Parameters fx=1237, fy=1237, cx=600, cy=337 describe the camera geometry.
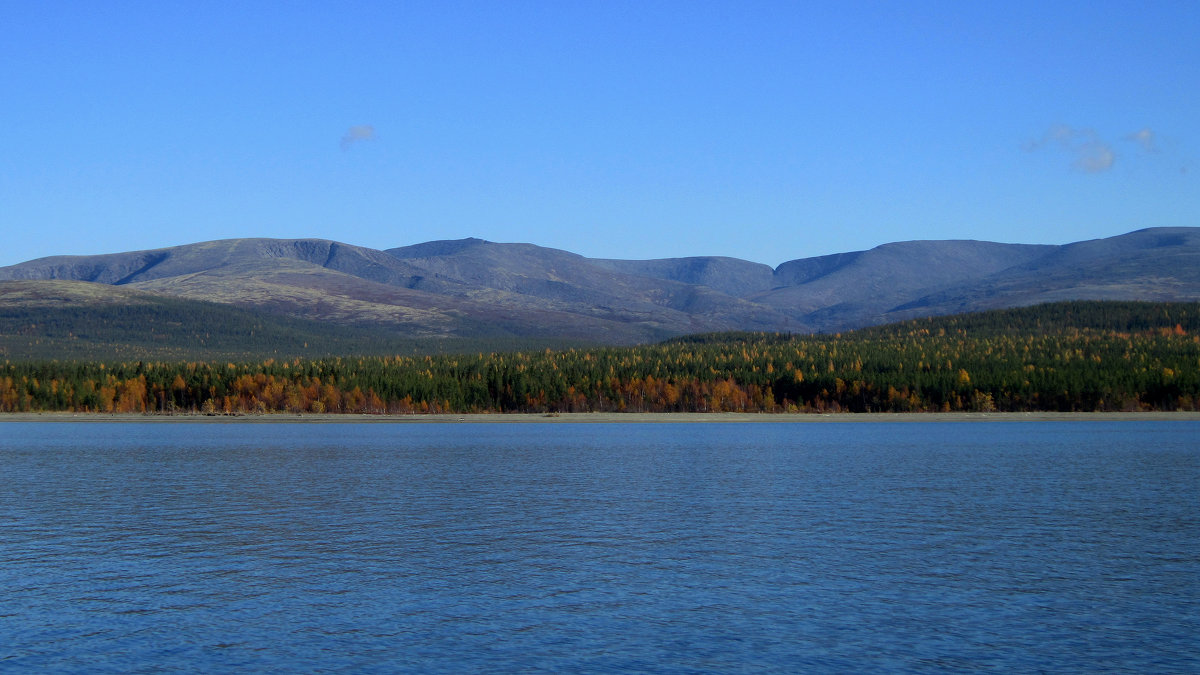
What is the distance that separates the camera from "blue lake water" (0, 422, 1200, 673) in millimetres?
29078

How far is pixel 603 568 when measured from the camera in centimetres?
4003

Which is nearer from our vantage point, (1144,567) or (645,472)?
(1144,567)

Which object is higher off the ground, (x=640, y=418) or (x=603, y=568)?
(x=603, y=568)

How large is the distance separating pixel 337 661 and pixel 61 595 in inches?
470

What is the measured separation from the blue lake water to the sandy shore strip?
9969 centimetres

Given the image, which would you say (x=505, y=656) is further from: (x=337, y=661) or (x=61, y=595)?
(x=61, y=595)

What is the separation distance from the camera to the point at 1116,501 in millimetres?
58938

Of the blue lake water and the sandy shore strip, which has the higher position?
the blue lake water

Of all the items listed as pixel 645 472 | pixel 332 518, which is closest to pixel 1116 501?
pixel 645 472

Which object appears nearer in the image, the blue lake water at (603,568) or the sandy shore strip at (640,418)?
the blue lake water at (603,568)

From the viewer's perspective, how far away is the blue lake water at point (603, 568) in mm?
29078

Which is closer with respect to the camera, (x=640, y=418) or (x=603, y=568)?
(x=603, y=568)

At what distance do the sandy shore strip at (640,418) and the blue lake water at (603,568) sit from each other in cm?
9969

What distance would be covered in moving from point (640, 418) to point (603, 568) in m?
146
